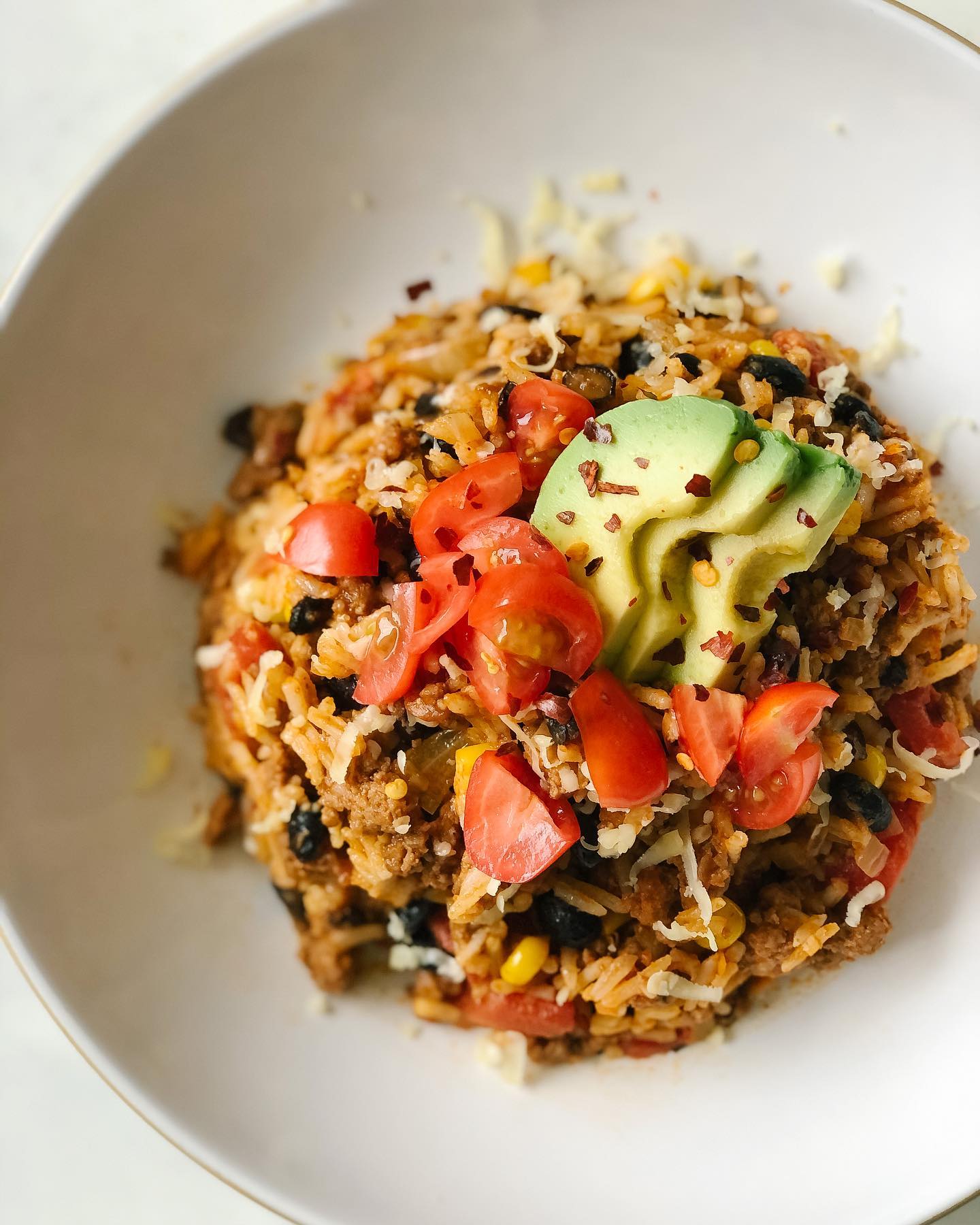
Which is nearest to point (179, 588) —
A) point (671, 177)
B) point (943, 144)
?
point (671, 177)

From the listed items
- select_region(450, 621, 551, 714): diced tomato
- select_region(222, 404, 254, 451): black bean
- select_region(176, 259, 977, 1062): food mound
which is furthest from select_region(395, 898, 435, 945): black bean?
select_region(222, 404, 254, 451): black bean

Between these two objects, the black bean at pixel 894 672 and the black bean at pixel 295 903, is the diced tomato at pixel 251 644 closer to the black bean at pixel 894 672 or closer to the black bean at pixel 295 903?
the black bean at pixel 295 903

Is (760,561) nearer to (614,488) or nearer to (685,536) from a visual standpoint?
(685,536)

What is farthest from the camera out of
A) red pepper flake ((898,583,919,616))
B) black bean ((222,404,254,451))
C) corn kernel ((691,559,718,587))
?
black bean ((222,404,254,451))

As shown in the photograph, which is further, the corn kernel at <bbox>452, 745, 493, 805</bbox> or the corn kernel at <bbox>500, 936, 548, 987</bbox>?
the corn kernel at <bbox>500, 936, 548, 987</bbox>

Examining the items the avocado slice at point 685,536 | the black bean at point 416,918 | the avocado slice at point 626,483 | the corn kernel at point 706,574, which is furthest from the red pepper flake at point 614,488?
the black bean at point 416,918

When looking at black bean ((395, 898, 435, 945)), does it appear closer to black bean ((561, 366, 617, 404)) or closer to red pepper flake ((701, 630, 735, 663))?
red pepper flake ((701, 630, 735, 663))

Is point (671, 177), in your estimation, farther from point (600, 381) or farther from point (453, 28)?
point (600, 381)
